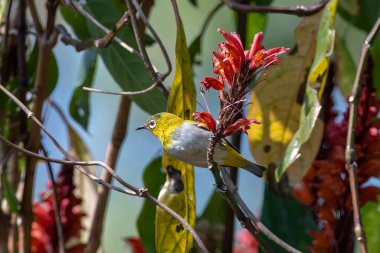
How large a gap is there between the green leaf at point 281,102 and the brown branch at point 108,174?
28 cm

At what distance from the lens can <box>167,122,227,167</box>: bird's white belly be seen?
3.41 ft

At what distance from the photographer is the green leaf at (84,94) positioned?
169cm

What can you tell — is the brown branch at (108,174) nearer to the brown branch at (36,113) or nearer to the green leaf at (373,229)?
the brown branch at (36,113)

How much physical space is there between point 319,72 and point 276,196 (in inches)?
23.3

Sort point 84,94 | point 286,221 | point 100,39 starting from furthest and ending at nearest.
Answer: point 84,94, point 286,221, point 100,39

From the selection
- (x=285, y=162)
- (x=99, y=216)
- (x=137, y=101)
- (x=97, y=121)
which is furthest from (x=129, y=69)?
(x=97, y=121)

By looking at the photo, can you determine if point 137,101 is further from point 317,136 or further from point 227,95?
point 227,95

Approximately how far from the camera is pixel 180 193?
1.23 metres

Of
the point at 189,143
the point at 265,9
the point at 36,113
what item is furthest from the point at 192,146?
the point at 36,113

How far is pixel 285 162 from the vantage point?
1.22m

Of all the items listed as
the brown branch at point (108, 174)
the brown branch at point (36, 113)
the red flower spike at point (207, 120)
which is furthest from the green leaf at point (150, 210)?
the red flower spike at point (207, 120)

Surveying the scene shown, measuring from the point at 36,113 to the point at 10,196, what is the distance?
0.55 feet

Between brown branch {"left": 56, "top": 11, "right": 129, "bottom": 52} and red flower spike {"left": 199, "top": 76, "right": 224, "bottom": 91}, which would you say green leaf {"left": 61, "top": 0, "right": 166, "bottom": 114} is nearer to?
brown branch {"left": 56, "top": 11, "right": 129, "bottom": 52}

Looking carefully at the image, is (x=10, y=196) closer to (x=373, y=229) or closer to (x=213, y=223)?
(x=213, y=223)
